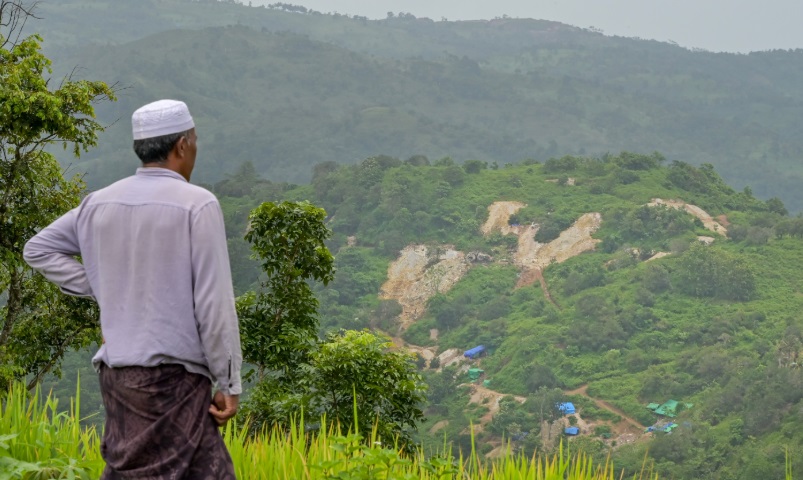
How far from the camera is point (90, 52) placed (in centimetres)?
13138

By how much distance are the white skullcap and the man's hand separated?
57 cm

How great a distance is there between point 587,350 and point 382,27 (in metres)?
145

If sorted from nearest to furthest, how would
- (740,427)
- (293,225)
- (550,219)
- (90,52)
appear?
(293,225), (740,427), (550,219), (90,52)

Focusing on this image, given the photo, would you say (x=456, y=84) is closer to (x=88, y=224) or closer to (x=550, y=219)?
(x=550, y=219)

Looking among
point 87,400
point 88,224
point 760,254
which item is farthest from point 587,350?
point 88,224

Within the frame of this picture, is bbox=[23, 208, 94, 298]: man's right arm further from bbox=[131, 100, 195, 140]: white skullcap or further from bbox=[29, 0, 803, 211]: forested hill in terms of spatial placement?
bbox=[29, 0, 803, 211]: forested hill

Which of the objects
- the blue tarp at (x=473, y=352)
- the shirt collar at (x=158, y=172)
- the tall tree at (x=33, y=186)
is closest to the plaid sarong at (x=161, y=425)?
the shirt collar at (x=158, y=172)

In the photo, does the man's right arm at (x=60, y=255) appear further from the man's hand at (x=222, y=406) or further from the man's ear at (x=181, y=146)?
the man's hand at (x=222, y=406)

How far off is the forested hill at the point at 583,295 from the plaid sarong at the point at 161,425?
99.7 ft

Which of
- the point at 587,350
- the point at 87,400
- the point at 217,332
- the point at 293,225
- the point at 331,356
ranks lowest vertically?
the point at 587,350

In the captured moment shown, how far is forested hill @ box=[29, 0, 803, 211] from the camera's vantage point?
377ft

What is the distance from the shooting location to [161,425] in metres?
2.04

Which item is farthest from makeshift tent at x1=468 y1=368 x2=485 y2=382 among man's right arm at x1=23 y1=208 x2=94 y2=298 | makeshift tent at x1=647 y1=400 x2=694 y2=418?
man's right arm at x1=23 y1=208 x2=94 y2=298

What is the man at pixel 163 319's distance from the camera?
6.66 ft
